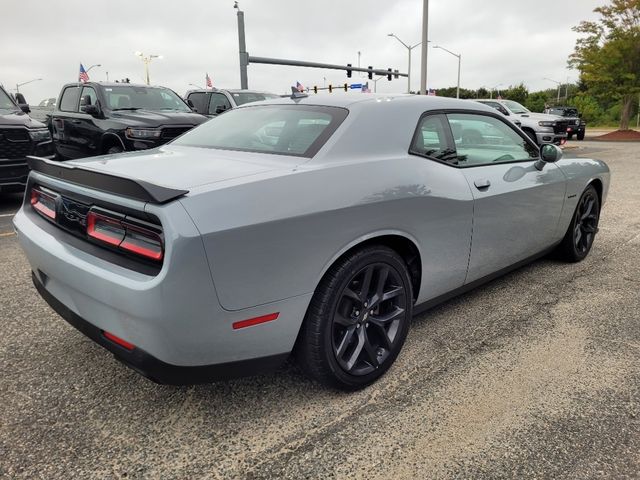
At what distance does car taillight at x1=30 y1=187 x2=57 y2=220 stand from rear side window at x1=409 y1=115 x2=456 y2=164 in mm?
1862

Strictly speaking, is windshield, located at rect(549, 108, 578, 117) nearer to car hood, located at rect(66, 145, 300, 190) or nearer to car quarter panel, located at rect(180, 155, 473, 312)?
car quarter panel, located at rect(180, 155, 473, 312)

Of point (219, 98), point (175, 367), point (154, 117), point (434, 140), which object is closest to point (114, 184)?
point (175, 367)

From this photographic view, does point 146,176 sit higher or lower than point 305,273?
higher

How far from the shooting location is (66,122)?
8.75 metres

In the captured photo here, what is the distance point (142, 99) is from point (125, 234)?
7.39 meters

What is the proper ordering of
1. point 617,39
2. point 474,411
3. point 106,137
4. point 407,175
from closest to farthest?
point 474,411 < point 407,175 < point 106,137 < point 617,39

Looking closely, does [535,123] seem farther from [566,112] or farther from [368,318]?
[368,318]

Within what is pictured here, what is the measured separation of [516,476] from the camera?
6.19 ft

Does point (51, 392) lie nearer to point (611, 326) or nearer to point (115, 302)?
point (115, 302)

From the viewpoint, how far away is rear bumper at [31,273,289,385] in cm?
189

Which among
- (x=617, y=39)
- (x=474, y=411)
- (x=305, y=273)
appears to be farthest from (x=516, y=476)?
(x=617, y=39)

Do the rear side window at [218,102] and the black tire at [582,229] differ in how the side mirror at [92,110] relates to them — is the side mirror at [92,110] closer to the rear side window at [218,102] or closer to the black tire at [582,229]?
the rear side window at [218,102]

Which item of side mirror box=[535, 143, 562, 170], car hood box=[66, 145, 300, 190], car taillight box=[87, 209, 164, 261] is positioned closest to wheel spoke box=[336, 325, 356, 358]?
car hood box=[66, 145, 300, 190]

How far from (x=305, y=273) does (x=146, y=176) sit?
0.79 meters
